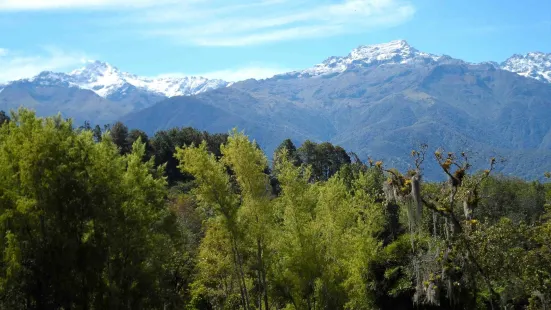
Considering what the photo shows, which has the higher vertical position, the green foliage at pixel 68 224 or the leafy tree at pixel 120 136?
the leafy tree at pixel 120 136

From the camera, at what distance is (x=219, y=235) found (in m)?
27.5

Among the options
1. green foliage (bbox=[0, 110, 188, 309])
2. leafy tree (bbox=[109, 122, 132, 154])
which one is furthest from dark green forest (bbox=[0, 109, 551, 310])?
leafy tree (bbox=[109, 122, 132, 154])

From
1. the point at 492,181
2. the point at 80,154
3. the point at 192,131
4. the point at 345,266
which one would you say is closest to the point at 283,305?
the point at 345,266

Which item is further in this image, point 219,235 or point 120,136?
point 120,136

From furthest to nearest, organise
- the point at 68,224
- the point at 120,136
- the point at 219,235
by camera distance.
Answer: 1. the point at 120,136
2. the point at 219,235
3. the point at 68,224

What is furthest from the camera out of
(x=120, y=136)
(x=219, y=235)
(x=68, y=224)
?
(x=120, y=136)

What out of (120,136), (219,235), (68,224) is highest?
(120,136)

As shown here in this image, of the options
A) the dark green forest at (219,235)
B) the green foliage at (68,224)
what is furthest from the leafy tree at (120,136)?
the green foliage at (68,224)

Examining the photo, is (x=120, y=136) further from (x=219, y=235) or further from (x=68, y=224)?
(x=68, y=224)

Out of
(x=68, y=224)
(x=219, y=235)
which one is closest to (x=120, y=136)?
(x=219, y=235)

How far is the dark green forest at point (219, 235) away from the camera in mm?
17250

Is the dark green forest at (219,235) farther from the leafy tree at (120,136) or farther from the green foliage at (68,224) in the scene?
the leafy tree at (120,136)

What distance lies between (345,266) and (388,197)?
15753 millimetres

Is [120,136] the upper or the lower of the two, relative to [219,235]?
upper
